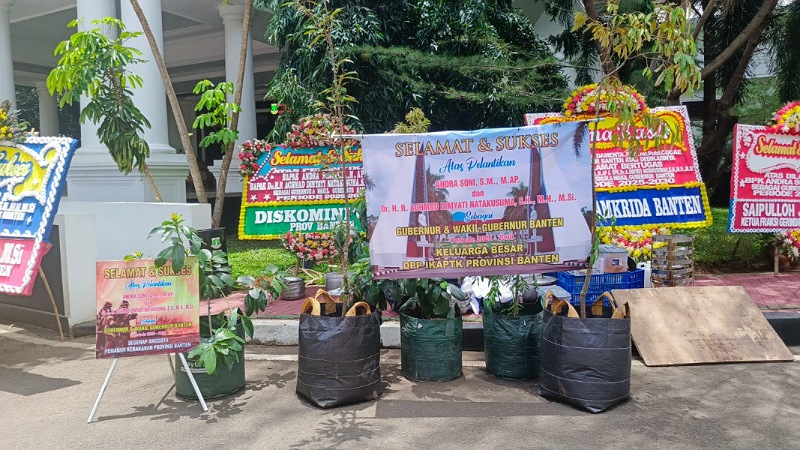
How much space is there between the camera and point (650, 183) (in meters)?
7.61

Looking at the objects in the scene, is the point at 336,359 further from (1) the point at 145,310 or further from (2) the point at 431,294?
(1) the point at 145,310

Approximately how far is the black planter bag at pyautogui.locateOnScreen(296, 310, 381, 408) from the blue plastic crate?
252 centimetres

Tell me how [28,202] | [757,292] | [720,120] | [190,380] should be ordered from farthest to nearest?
[720,120] → [757,292] → [28,202] → [190,380]

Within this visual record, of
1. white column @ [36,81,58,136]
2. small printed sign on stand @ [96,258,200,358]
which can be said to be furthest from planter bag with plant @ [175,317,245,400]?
white column @ [36,81,58,136]

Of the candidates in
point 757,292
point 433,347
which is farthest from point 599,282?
point 757,292

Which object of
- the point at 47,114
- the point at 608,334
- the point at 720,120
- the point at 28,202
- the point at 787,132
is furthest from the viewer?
the point at 47,114

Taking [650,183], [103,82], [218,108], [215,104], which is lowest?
[650,183]

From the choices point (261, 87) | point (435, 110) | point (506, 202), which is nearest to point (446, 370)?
point (506, 202)

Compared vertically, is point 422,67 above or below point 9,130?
above

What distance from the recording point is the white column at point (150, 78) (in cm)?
976

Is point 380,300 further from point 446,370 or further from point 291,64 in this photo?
point 291,64

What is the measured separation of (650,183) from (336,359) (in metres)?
5.06

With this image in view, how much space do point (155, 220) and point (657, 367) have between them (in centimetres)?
587

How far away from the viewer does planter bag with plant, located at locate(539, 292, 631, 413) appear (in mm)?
4137
